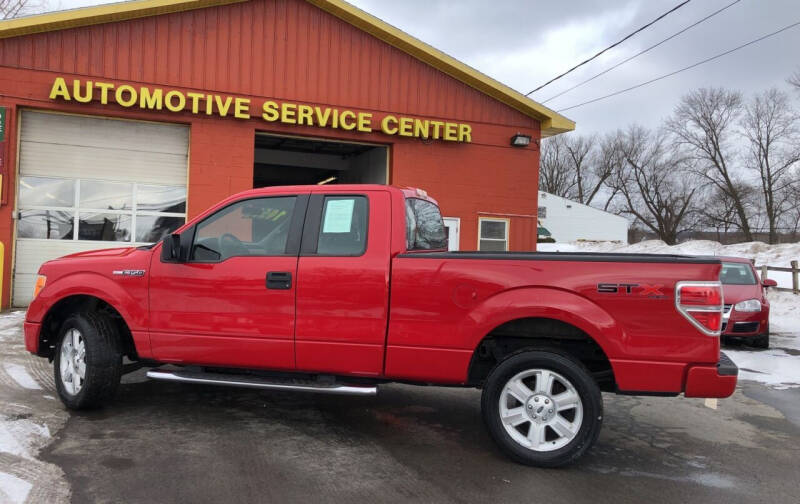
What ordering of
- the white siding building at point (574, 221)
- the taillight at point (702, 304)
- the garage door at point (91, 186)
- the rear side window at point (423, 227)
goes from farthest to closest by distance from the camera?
1. the white siding building at point (574, 221)
2. the garage door at point (91, 186)
3. the rear side window at point (423, 227)
4. the taillight at point (702, 304)

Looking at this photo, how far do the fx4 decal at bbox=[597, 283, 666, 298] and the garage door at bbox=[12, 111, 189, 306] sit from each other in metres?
9.46

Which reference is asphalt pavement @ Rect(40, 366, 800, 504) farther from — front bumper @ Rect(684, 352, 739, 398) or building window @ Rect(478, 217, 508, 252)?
building window @ Rect(478, 217, 508, 252)

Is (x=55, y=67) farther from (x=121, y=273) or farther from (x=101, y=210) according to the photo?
(x=121, y=273)

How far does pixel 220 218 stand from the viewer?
4797 millimetres

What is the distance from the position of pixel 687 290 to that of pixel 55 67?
1085 centimetres

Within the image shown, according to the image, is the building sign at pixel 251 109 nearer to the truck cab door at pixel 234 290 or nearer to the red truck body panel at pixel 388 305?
the red truck body panel at pixel 388 305

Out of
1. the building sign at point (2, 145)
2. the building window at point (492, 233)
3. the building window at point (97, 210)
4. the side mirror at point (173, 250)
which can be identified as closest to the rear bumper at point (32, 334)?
the side mirror at point (173, 250)

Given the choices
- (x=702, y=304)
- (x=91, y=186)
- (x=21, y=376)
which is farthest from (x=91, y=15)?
(x=702, y=304)

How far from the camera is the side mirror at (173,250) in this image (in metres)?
4.60

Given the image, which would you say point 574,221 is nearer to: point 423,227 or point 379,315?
point 423,227

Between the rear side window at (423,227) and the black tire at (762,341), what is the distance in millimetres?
6733

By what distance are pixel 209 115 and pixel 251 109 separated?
2.61 feet

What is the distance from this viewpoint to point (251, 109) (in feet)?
37.3

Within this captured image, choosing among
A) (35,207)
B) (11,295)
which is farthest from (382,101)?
(11,295)
